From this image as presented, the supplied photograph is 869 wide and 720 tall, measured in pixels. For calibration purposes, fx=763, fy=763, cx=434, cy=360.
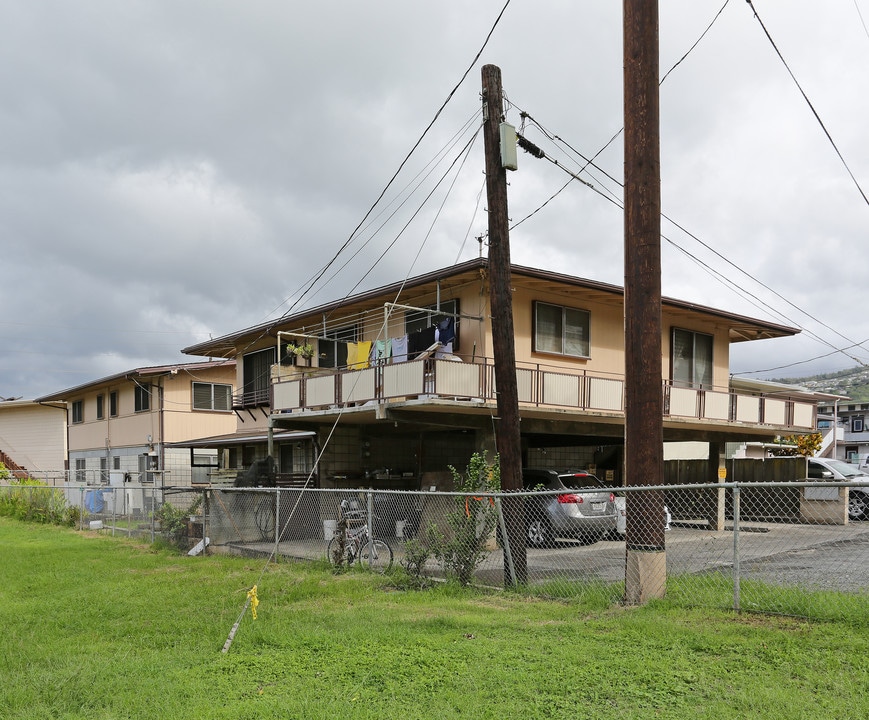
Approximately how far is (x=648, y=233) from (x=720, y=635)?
396cm

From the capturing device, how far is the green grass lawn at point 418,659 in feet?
16.4

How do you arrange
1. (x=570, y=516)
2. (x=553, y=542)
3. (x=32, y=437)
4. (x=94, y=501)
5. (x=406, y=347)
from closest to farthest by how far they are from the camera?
(x=553, y=542) < (x=570, y=516) < (x=406, y=347) < (x=94, y=501) < (x=32, y=437)

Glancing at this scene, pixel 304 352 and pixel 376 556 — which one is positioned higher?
pixel 304 352

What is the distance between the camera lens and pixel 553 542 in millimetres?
12820

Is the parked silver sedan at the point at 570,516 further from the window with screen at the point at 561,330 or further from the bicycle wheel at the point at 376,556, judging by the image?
the window with screen at the point at 561,330

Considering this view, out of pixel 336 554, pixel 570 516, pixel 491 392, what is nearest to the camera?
pixel 336 554

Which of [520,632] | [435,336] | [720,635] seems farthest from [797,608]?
[435,336]

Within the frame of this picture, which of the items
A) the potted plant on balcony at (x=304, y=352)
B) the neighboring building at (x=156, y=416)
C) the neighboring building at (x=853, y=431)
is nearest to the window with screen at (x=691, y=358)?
the potted plant on balcony at (x=304, y=352)

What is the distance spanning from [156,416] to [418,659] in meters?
25.9

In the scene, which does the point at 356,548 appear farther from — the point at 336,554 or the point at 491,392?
the point at 491,392

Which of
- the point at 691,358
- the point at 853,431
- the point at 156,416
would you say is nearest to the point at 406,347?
the point at 691,358

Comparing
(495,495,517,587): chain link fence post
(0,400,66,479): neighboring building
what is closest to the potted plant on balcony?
(495,495,517,587): chain link fence post

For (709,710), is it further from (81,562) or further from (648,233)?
(81,562)

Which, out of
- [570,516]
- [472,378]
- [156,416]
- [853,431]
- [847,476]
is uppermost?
[472,378]
